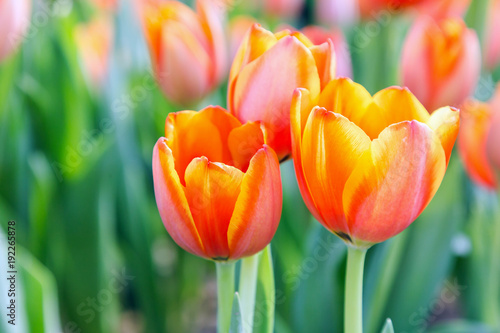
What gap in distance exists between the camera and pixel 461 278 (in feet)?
2.63

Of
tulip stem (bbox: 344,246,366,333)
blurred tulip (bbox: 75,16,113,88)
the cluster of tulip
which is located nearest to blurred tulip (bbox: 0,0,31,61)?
blurred tulip (bbox: 75,16,113,88)

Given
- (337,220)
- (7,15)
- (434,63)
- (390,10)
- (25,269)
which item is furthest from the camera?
(390,10)

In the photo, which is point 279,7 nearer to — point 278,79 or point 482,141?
point 482,141

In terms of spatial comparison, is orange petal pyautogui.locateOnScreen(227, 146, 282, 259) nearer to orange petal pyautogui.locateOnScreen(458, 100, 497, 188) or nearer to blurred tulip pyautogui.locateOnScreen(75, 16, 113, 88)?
orange petal pyautogui.locateOnScreen(458, 100, 497, 188)

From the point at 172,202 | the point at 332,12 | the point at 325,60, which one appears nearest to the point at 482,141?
the point at 325,60

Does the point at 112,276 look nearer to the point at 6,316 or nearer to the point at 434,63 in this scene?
the point at 6,316

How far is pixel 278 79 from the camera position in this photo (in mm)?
364

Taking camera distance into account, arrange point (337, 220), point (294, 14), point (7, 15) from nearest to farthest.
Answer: point (337, 220) < point (7, 15) < point (294, 14)

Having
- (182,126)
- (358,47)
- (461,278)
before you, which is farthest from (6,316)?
(358,47)

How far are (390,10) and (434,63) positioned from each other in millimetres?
281

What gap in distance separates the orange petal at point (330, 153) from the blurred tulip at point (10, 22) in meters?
0.61

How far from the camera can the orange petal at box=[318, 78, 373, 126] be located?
35 cm

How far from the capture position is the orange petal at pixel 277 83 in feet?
1.17

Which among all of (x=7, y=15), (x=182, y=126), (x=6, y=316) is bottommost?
(x=6, y=316)
